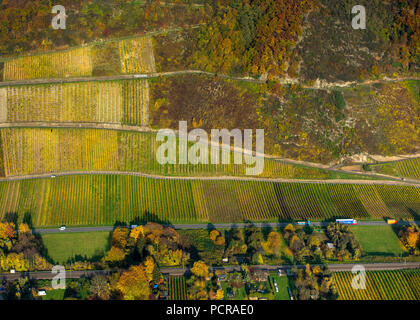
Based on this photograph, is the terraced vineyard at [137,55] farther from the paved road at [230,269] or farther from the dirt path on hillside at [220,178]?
the paved road at [230,269]

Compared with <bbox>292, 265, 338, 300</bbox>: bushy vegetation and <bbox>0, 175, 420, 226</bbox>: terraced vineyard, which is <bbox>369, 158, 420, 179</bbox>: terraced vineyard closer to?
<bbox>0, 175, 420, 226</bbox>: terraced vineyard

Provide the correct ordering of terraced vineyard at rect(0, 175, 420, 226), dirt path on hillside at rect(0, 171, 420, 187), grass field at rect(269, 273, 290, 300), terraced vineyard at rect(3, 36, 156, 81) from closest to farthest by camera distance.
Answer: grass field at rect(269, 273, 290, 300), terraced vineyard at rect(0, 175, 420, 226), dirt path on hillside at rect(0, 171, 420, 187), terraced vineyard at rect(3, 36, 156, 81)

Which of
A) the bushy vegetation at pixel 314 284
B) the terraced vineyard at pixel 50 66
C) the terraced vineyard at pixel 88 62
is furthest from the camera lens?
the terraced vineyard at pixel 88 62

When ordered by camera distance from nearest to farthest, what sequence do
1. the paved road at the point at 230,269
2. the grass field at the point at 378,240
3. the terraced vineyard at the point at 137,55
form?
1. the paved road at the point at 230,269
2. the grass field at the point at 378,240
3. the terraced vineyard at the point at 137,55

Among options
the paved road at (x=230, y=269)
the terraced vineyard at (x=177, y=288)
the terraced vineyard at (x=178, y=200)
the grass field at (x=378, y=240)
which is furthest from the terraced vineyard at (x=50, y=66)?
the grass field at (x=378, y=240)

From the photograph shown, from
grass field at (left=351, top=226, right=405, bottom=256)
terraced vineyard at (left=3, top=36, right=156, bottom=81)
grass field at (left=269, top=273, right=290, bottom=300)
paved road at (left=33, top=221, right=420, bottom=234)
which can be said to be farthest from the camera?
terraced vineyard at (left=3, top=36, right=156, bottom=81)

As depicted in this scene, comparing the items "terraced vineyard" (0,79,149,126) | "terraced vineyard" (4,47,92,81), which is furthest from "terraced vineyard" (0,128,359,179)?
"terraced vineyard" (4,47,92,81)

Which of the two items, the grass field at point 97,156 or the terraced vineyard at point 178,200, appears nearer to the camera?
the terraced vineyard at point 178,200
